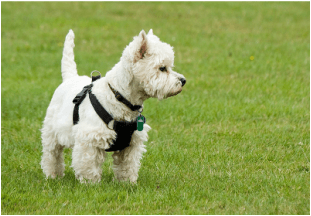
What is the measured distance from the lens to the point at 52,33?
17.0m

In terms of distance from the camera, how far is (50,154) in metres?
6.22

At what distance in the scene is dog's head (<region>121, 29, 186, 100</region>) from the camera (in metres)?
5.00

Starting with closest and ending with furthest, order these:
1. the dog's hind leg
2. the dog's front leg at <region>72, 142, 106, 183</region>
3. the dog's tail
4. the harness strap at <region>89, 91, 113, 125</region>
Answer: the harness strap at <region>89, 91, 113, 125</region> < the dog's front leg at <region>72, 142, 106, 183</region> < the dog's hind leg < the dog's tail

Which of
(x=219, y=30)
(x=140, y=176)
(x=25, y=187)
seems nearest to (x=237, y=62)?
(x=219, y=30)

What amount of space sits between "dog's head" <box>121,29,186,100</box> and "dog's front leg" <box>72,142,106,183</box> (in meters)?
1.03

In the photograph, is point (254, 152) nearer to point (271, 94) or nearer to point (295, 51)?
point (271, 94)

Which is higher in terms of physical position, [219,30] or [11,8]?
[219,30]

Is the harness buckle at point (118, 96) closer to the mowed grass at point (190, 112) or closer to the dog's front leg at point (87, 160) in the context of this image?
the dog's front leg at point (87, 160)

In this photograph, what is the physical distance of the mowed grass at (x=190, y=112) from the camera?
196 inches

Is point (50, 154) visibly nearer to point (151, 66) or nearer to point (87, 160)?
point (87, 160)

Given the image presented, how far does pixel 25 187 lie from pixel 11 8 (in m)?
16.9

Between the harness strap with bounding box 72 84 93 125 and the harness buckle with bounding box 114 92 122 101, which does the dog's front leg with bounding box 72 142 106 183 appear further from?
the harness buckle with bounding box 114 92 122 101

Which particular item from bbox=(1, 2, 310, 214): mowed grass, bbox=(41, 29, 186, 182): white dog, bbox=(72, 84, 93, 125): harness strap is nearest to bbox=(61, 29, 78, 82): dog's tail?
bbox=(41, 29, 186, 182): white dog

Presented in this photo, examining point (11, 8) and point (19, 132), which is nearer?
point (19, 132)
